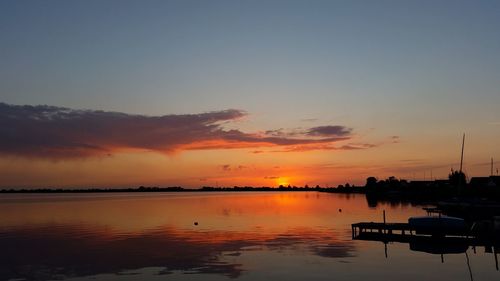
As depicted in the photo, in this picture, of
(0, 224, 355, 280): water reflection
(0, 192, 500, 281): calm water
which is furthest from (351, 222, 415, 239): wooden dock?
(0, 224, 355, 280): water reflection

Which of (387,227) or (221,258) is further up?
(387,227)

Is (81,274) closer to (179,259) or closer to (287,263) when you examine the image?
(179,259)

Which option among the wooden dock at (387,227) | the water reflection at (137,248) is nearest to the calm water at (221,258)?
the water reflection at (137,248)

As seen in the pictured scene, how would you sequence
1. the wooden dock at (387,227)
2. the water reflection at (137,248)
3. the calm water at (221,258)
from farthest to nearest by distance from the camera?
the wooden dock at (387,227) < the water reflection at (137,248) < the calm water at (221,258)

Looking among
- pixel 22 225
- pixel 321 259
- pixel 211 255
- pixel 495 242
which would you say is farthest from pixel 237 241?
pixel 22 225

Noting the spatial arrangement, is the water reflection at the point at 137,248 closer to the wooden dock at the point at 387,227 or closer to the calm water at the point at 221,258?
the calm water at the point at 221,258

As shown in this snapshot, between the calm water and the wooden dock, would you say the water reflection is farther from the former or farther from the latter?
the wooden dock

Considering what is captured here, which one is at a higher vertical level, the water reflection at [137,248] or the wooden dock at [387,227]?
the wooden dock at [387,227]

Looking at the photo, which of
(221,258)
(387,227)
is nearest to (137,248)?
(221,258)

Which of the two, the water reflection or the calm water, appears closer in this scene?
the calm water

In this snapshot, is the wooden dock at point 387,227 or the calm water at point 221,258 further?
the wooden dock at point 387,227

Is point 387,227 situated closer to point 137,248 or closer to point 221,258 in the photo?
point 221,258

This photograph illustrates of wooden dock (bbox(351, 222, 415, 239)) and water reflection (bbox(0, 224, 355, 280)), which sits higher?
wooden dock (bbox(351, 222, 415, 239))

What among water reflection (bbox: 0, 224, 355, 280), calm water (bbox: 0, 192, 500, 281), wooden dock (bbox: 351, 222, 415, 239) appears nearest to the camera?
calm water (bbox: 0, 192, 500, 281)
